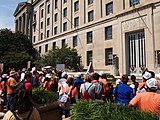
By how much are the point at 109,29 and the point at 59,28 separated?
1551 cm

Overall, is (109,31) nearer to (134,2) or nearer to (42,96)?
(134,2)

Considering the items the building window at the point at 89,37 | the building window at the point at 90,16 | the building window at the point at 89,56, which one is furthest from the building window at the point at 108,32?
the building window at the point at 90,16

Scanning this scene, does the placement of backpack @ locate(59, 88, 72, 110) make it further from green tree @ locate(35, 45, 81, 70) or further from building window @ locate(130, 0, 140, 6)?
green tree @ locate(35, 45, 81, 70)

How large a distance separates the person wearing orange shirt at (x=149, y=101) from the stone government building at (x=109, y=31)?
17735 millimetres

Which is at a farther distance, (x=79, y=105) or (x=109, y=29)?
(x=109, y=29)

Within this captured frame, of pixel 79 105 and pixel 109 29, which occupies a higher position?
pixel 109 29

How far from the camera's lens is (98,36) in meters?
32.8

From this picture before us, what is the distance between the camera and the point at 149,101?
404 cm

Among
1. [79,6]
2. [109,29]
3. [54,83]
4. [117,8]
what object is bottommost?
[54,83]

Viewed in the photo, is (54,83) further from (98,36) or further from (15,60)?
(15,60)

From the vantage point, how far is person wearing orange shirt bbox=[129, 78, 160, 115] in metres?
3.98

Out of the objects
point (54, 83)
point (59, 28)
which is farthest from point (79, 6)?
point (54, 83)

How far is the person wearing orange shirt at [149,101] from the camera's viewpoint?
3.98m

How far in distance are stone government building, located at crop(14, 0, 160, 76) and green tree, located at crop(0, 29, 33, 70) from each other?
5.06m
